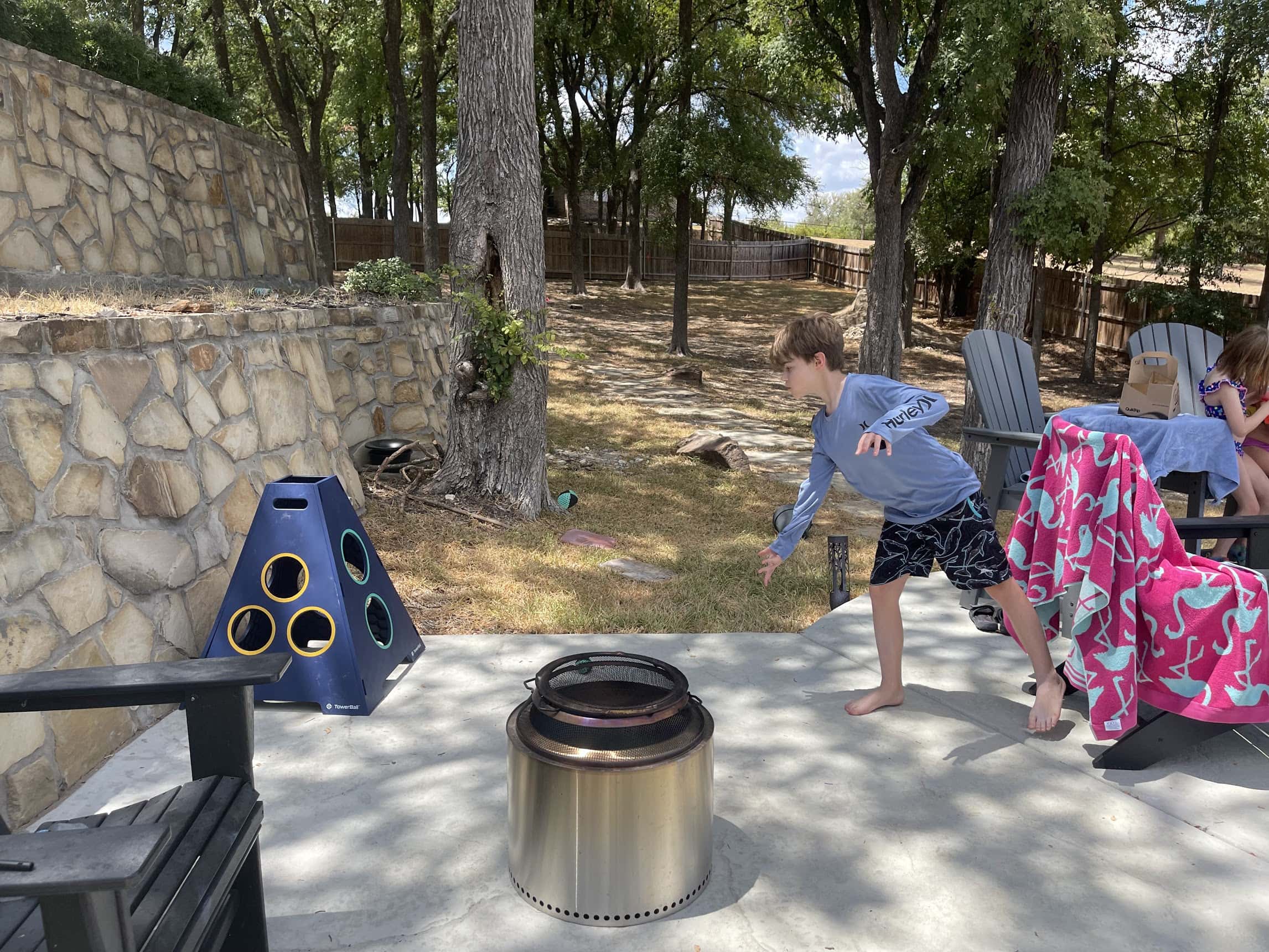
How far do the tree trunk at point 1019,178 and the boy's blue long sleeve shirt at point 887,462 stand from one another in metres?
5.28

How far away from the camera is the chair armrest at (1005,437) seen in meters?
4.14

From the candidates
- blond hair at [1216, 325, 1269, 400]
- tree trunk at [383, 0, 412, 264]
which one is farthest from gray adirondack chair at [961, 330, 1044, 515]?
tree trunk at [383, 0, 412, 264]

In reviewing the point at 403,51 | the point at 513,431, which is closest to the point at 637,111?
the point at 403,51

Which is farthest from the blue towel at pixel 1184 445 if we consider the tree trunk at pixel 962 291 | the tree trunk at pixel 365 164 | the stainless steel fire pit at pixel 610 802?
the tree trunk at pixel 365 164

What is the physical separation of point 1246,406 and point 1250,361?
333mm

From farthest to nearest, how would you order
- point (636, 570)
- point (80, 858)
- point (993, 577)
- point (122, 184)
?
point (122, 184) → point (636, 570) → point (993, 577) → point (80, 858)

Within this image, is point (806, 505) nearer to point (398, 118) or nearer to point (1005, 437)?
point (1005, 437)

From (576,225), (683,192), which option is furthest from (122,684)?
(576,225)

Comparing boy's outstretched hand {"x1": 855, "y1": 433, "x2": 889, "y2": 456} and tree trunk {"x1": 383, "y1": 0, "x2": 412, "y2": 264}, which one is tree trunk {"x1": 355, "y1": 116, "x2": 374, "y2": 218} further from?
boy's outstretched hand {"x1": 855, "y1": 433, "x2": 889, "y2": 456}

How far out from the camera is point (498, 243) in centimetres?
588

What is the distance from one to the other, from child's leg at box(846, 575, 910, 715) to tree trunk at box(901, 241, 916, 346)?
47.2ft

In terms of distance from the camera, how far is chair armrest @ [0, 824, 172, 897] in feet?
3.93

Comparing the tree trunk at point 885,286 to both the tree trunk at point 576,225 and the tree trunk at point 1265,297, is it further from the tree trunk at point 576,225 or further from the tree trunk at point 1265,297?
the tree trunk at point 576,225

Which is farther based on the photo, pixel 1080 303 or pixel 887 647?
pixel 1080 303
